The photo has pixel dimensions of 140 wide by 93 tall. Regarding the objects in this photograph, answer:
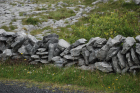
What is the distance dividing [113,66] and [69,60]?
9.09 ft

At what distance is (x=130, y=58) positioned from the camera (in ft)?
23.5

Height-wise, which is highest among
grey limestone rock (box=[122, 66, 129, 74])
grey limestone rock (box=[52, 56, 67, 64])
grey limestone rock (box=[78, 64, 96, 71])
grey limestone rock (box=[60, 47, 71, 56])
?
grey limestone rock (box=[60, 47, 71, 56])

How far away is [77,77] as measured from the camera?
7246 mm

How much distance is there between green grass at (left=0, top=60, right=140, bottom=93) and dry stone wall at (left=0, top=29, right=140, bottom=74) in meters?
0.50

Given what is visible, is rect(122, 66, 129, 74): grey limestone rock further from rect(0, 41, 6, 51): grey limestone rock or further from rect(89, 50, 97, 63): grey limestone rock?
rect(0, 41, 6, 51): grey limestone rock

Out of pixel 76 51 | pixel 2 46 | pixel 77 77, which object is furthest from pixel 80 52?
pixel 2 46

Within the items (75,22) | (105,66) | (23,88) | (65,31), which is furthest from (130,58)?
(75,22)

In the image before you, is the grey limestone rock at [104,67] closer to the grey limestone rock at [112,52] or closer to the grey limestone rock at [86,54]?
the grey limestone rock at [112,52]

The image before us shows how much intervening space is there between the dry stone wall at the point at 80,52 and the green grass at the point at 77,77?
1.64 ft

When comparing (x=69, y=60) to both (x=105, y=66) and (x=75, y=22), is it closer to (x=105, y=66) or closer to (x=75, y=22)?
(x=105, y=66)

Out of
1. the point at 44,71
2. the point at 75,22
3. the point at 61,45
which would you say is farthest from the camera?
the point at 75,22

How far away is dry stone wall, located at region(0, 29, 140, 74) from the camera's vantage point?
730 centimetres

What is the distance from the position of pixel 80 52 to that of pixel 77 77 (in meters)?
1.93

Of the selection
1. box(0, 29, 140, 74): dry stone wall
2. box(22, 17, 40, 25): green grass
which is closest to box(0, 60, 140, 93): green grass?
box(0, 29, 140, 74): dry stone wall
